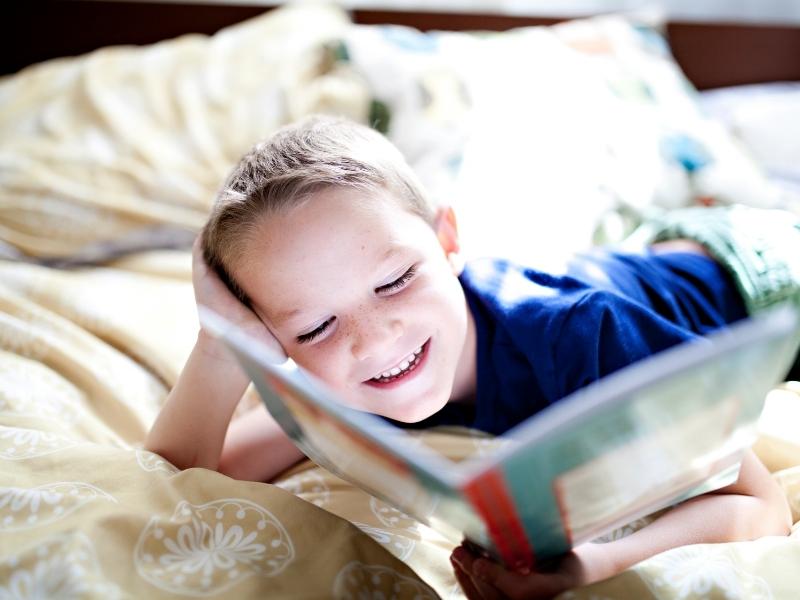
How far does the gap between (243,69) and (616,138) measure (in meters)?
0.75

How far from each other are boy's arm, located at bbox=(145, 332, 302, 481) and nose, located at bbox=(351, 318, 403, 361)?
21cm

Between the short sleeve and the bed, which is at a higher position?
the short sleeve

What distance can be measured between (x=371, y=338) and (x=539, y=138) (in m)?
0.84

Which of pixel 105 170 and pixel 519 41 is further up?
pixel 519 41

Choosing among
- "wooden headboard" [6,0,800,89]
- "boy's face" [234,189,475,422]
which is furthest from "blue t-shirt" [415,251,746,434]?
"wooden headboard" [6,0,800,89]

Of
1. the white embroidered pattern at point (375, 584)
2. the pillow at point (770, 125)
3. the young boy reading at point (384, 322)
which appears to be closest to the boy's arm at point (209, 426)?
the young boy reading at point (384, 322)

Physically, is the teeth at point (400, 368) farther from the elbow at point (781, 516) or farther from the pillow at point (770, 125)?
the pillow at point (770, 125)

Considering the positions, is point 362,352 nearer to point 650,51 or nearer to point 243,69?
point 243,69

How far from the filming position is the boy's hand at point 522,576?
592 mm

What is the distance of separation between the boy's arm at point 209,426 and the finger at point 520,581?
387mm

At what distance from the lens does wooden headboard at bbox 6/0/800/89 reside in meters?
1.79

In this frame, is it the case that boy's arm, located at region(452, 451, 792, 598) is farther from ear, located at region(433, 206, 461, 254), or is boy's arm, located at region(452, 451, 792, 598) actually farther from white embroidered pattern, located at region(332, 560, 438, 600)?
ear, located at region(433, 206, 461, 254)

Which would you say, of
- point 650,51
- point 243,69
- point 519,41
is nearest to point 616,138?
point 519,41

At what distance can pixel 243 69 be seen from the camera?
5.07 ft
